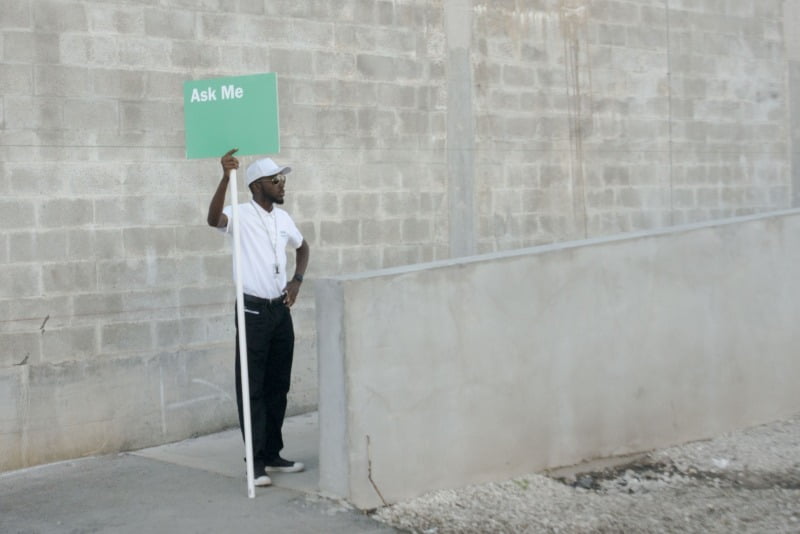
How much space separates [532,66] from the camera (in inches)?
427

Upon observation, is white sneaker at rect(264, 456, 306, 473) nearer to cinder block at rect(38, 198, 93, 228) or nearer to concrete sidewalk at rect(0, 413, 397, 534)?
concrete sidewalk at rect(0, 413, 397, 534)

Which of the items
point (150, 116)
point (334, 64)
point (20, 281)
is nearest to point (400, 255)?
point (334, 64)

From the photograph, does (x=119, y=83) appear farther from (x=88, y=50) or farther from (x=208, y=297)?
(x=208, y=297)

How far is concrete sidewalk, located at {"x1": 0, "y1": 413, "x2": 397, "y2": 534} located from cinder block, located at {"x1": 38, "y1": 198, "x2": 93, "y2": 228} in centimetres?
156

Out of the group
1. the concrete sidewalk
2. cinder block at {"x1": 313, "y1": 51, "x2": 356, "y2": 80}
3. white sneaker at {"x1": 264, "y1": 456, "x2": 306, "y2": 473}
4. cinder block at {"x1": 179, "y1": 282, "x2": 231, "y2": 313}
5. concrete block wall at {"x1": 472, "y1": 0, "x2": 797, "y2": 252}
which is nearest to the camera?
the concrete sidewalk

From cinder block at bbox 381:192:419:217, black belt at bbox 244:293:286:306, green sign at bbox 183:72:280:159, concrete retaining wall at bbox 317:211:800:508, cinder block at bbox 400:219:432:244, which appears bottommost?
concrete retaining wall at bbox 317:211:800:508

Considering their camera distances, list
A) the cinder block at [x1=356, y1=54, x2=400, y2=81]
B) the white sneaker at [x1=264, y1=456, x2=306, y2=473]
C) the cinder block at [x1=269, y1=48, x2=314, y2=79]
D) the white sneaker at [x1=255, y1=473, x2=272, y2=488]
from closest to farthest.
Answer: the white sneaker at [x1=255, y1=473, x2=272, y2=488] < the white sneaker at [x1=264, y1=456, x2=306, y2=473] < the cinder block at [x1=269, y1=48, x2=314, y2=79] < the cinder block at [x1=356, y1=54, x2=400, y2=81]

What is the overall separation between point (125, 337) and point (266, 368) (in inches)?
63.3

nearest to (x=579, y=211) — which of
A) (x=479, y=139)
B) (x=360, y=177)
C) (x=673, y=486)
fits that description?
(x=479, y=139)

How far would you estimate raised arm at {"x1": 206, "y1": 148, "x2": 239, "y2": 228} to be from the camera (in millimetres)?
6559

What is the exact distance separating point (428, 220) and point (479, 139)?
909 millimetres

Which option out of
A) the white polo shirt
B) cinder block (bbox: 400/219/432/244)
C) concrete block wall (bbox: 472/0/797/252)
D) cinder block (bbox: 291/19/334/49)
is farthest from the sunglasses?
concrete block wall (bbox: 472/0/797/252)

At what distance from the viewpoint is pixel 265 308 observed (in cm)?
692

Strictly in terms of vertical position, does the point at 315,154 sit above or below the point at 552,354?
above
